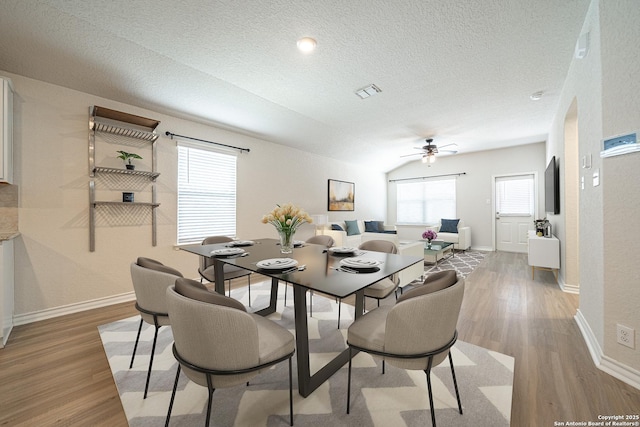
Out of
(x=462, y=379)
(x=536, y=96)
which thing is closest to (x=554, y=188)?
(x=536, y=96)

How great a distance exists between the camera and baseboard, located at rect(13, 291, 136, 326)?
2.54m

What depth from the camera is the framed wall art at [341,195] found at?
6480 mm

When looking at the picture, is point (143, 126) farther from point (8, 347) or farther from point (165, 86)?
point (8, 347)

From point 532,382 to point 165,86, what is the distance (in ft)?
14.1

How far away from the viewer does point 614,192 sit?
1.72 metres

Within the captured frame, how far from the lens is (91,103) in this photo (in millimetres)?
2918

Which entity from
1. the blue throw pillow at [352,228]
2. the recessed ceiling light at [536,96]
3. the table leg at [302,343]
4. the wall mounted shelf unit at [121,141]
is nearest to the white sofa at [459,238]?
the blue throw pillow at [352,228]

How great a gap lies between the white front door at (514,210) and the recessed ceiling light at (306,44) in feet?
20.9

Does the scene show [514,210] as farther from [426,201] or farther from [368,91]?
[368,91]

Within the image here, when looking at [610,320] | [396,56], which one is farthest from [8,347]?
[610,320]

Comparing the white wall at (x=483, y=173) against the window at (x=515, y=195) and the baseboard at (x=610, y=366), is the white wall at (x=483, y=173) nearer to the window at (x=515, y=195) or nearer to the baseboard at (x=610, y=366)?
the window at (x=515, y=195)

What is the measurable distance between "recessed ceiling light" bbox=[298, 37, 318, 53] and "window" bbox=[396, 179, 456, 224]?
634 cm

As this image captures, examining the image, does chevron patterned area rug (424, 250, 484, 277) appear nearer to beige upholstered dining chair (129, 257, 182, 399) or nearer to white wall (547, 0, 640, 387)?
white wall (547, 0, 640, 387)

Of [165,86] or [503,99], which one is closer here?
[165,86]
